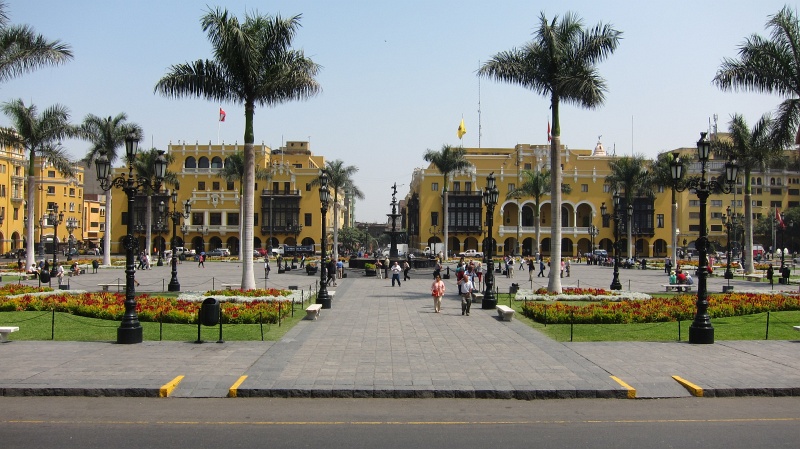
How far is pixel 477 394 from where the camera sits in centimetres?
1012

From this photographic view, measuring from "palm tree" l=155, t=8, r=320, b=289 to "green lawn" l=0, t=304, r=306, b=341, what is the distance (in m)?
6.95

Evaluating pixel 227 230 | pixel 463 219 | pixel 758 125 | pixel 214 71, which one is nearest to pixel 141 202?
pixel 227 230

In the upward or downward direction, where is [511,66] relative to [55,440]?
upward

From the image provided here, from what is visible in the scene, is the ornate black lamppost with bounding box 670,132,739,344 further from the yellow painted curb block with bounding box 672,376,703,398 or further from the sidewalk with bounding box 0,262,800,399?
the yellow painted curb block with bounding box 672,376,703,398

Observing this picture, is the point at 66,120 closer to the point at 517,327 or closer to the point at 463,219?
the point at 517,327

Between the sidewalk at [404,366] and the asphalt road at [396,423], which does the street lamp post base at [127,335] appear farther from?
the asphalt road at [396,423]

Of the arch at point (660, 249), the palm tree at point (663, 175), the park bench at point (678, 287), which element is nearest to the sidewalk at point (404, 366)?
the park bench at point (678, 287)

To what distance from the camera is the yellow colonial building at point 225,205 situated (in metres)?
84.9

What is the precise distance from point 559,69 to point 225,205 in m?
66.1

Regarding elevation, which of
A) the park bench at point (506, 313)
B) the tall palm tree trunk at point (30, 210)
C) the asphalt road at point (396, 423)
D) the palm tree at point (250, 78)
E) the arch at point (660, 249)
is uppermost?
the palm tree at point (250, 78)

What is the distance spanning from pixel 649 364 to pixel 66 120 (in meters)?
38.9

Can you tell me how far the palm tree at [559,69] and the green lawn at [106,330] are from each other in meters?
11.9

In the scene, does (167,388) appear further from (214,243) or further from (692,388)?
(214,243)

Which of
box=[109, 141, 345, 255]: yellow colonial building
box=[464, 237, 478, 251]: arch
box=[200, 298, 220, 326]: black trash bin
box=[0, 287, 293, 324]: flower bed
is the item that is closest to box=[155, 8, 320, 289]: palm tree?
box=[0, 287, 293, 324]: flower bed
